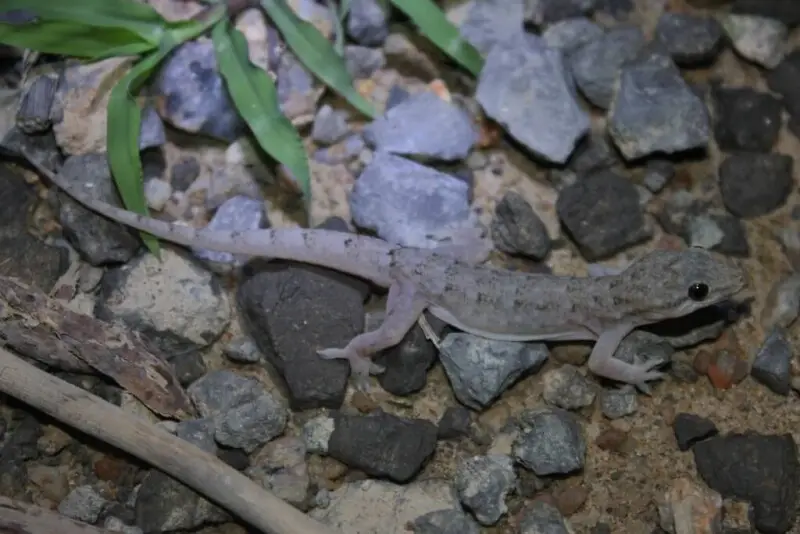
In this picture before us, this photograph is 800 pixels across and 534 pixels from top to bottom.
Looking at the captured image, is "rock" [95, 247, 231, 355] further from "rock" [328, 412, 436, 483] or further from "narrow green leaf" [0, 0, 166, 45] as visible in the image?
"narrow green leaf" [0, 0, 166, 45]

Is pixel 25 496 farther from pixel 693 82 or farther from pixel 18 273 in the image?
pixel 693 82

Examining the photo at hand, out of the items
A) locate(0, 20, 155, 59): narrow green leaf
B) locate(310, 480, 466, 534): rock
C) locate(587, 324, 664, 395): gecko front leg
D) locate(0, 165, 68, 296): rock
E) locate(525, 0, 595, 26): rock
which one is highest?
locate(0, 20, 155, 59): narrow green leaf

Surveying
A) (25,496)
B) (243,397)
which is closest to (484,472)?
(243,397)

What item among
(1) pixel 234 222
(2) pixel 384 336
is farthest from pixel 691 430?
(1) pixel 234 222

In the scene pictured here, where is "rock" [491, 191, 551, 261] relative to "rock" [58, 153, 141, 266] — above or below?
below

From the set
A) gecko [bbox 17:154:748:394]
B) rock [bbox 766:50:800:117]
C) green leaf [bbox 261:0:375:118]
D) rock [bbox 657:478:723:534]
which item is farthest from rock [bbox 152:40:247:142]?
rock [bbox 766:50:800:117]

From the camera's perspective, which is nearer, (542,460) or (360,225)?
(542,460)
